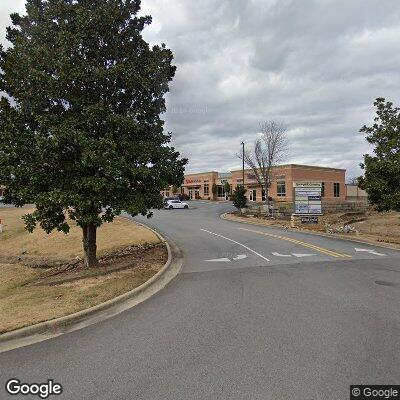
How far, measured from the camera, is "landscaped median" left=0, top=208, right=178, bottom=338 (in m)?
8.55

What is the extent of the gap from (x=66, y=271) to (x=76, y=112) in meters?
5.93

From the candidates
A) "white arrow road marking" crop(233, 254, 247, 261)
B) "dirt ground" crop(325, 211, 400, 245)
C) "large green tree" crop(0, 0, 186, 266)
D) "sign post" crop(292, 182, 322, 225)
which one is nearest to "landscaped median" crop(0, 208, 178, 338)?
"large green tree" crop(0, 0, 186, 266)

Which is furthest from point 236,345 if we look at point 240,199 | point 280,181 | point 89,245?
point 280,181

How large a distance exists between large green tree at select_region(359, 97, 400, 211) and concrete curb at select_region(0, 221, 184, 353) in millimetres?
16951

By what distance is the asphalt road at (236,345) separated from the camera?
481cm

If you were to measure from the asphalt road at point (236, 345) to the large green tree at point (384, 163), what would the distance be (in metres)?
13.1

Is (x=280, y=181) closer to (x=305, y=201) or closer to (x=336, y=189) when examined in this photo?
(x=336, y=189)

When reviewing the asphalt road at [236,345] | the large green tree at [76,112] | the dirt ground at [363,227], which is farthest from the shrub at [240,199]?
the asphalt road at [236,345]

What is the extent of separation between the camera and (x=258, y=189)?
71812 millimetres

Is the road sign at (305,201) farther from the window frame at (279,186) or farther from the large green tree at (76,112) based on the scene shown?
the window frame at (279,186)

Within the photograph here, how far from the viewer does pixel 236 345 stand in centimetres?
611

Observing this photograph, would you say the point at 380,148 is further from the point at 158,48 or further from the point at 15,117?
the point at 15,117

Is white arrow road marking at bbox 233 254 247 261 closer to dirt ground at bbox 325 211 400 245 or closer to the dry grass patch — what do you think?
the dry grass patch

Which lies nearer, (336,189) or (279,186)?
(279,186)
